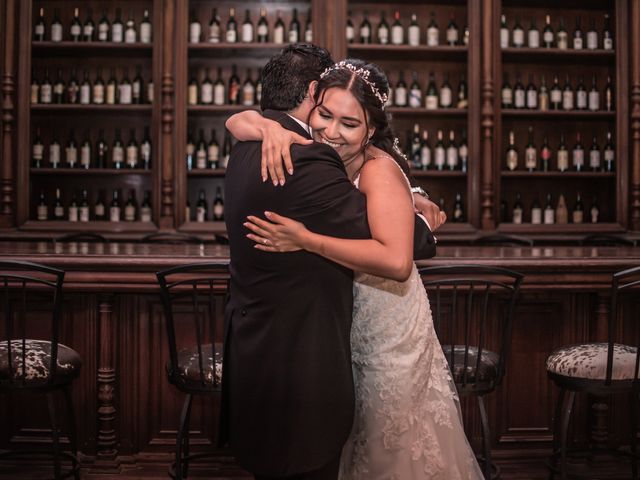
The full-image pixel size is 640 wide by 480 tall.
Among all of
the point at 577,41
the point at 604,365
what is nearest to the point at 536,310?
the point at 604,365

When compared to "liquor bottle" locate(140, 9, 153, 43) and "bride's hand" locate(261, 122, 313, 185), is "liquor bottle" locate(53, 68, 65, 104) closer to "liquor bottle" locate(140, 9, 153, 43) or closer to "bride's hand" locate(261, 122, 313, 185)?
"liquor bottle" locate(140, 9, 153, 43)

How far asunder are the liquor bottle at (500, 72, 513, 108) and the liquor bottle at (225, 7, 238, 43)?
194 cm

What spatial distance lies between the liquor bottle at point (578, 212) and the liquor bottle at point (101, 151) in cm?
346

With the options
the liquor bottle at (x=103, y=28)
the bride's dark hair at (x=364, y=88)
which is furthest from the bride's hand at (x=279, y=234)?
the liquor bottle at (x=103, y=28)

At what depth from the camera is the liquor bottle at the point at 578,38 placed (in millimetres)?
5441

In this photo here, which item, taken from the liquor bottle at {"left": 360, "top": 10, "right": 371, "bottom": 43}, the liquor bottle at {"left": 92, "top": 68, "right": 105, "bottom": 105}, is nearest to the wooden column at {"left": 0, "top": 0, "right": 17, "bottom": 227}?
the liquor bottle at {"left": 92, "top": 68, "right": 105, "bottom": 105}

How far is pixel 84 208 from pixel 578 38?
3770 mm

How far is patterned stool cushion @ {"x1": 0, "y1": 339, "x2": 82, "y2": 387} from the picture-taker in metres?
2.37

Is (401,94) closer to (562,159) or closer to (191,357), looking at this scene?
(562,159)

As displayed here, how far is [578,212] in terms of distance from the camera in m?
5.56

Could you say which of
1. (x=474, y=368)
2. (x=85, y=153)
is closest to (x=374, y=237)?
(x=474, y=368)

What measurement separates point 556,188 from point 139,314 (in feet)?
12.1

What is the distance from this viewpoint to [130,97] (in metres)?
5.30

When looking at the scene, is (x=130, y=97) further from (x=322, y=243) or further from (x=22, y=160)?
(x=322, y=243)
